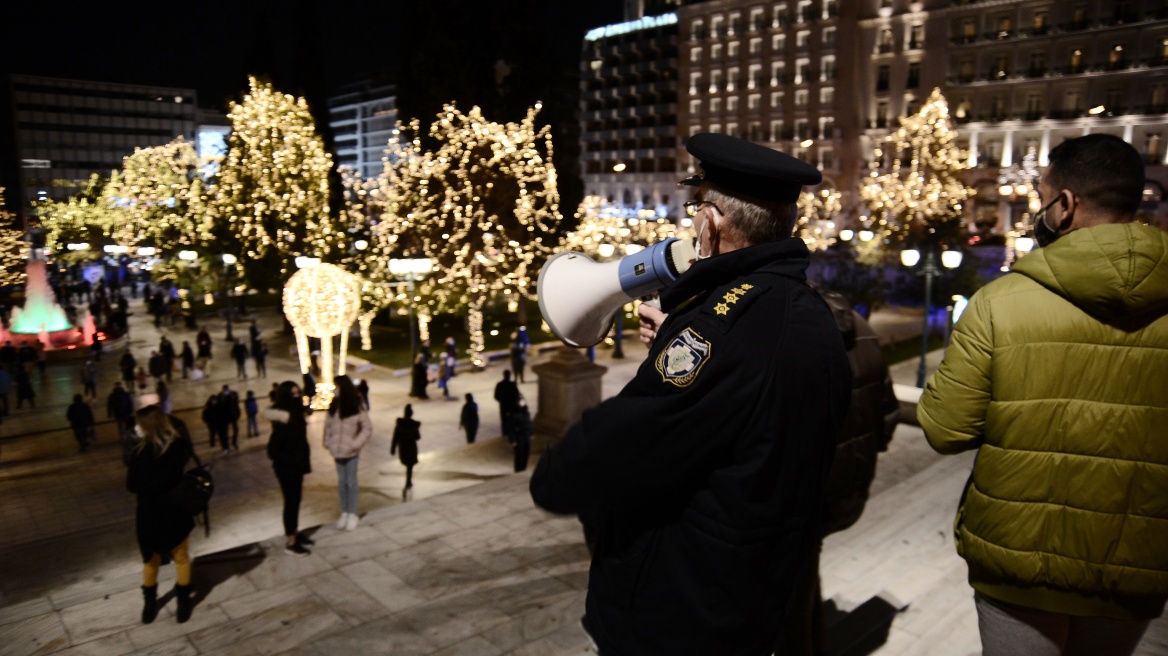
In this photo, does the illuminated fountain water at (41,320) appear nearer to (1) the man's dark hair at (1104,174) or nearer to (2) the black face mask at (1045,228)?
(2) the black face mask at (1045,228)

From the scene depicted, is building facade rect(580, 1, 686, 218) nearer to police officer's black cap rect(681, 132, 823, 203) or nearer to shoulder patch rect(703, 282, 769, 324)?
police officer's black cap rect(681, 132, 823, 203)

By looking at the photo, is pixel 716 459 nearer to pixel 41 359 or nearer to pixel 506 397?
pixel 506 397

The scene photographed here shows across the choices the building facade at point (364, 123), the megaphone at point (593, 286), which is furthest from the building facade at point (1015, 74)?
the building facade at point (364, 123)

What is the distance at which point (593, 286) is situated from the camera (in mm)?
2289

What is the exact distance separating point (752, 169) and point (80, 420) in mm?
17385

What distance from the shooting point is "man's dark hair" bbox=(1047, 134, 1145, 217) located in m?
2.10

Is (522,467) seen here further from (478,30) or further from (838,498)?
(478,30)

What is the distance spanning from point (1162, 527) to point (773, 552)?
3.92ft

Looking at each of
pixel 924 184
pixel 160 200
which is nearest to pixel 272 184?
pixel 160 200

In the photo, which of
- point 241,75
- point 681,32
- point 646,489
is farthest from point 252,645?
point 681,32

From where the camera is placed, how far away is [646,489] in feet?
5.25

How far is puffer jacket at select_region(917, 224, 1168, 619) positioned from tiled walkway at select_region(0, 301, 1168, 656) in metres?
2.52

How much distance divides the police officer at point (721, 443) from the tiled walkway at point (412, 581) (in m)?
3.16

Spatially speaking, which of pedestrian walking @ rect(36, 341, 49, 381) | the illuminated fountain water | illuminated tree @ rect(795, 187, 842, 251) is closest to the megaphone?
the illuminated fountain water
